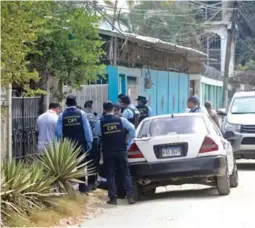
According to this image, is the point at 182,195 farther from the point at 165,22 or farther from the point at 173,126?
the point at 165,22

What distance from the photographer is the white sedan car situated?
39.3 feet

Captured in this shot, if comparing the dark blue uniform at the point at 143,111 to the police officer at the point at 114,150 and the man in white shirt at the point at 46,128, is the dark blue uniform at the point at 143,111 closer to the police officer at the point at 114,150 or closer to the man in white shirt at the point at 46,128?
the man in white shirt at the point at 46,128

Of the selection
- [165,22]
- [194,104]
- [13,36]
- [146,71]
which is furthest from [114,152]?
[165,22]

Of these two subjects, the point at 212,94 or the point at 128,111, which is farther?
the point at 212,94

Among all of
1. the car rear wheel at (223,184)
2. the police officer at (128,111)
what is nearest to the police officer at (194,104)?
the police officer at (128,111)

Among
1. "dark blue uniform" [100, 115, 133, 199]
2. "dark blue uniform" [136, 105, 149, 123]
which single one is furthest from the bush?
"dark blue uniform" [136, 105, 149, 123]

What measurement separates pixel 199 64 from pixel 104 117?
77.3 ft

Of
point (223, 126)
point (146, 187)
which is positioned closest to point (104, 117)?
point (146, 187)

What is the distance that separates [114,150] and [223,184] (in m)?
2.02

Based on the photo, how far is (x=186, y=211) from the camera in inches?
425

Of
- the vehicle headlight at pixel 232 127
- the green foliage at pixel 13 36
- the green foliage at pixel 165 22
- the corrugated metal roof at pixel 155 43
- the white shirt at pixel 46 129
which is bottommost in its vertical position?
the vehicle headlight at pixel 232 127

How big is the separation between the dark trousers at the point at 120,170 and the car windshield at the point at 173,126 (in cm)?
78

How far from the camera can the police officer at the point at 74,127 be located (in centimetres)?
1218

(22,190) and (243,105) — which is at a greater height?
(243,105)
